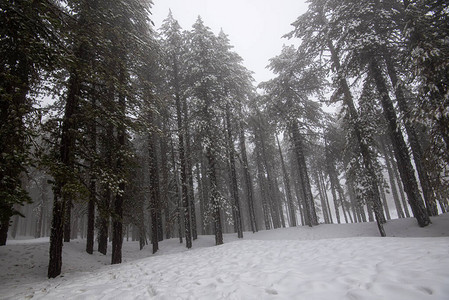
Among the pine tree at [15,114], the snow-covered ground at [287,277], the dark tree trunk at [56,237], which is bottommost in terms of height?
the snow-covered ground at [287,277]

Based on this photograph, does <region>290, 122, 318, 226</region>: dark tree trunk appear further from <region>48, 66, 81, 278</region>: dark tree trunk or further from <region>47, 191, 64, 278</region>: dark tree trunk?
<region>47, 191, 64, 278</region>: dark tree trunk

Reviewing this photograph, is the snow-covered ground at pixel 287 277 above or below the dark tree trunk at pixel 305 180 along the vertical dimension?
below

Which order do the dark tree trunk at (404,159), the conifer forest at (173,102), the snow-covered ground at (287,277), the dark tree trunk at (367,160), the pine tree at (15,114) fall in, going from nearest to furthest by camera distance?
the snow-covered ground at (287,277)
the pine tree at (15,114)
the conifer forest at (173,102)
the dark tree trunk at (404,159)
the dark tree trunk at (367,160)

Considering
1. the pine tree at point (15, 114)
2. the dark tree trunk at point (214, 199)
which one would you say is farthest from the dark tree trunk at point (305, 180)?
the pine tree at point (15, 114)

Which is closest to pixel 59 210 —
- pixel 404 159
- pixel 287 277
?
pixel 287 277

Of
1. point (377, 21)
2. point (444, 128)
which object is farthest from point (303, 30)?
point (444, 128)

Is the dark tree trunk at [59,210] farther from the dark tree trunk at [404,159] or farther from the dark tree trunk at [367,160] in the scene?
the dark tree trunk at [404,159]

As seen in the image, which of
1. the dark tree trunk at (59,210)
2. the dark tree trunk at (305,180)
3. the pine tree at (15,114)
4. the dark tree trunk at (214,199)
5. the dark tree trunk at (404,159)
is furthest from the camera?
the dark tree trunk at (305,180)

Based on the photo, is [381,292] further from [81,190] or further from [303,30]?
[303,30]

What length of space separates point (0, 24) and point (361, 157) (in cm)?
1633

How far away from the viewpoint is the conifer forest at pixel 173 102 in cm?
536

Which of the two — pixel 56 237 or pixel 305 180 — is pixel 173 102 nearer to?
pixel 56 237

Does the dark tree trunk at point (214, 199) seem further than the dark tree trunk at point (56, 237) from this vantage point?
Yes

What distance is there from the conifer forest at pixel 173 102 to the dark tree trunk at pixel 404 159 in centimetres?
6
